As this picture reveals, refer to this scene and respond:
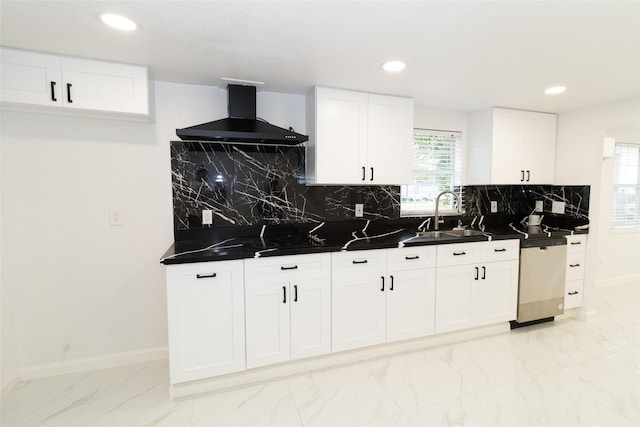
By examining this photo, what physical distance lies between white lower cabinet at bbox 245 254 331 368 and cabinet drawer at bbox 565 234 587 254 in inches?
104

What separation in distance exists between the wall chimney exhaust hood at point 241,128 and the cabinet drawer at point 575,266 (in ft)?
9.93

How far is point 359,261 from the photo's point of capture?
8.03 feet

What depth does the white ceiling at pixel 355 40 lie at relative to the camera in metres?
1.49

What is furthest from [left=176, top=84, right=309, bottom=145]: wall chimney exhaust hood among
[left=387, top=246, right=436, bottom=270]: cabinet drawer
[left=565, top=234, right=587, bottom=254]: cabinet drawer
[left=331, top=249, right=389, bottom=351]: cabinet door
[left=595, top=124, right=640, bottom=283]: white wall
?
[left=595, top=124, right=640, bottom=283]: white wall

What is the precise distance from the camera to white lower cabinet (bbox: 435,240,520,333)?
2.74 metres

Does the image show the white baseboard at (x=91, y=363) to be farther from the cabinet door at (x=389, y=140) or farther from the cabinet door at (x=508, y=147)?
the cabinet door at (x=508, y=147)

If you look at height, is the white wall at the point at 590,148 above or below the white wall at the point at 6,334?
above

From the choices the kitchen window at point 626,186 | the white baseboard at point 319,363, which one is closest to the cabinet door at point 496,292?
the white baseboard at point 319,363

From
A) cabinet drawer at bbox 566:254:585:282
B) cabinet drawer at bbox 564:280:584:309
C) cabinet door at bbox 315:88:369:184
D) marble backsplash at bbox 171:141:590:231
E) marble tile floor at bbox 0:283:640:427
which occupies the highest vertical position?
cabinet door at bbox 315:88:369:184

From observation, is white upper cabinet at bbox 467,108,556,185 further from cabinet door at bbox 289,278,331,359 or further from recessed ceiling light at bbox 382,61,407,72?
cabinet door at bbox 289,278,331,359

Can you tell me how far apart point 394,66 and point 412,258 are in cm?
147

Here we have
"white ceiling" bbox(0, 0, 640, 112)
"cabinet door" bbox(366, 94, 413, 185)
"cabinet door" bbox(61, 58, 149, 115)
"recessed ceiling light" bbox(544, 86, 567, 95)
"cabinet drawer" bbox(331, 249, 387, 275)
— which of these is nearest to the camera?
"white ceiling" bbox(0, 0, 640, 112)

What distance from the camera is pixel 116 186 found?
2428 millimetres

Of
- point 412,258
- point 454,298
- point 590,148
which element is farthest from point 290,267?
point 590,148
